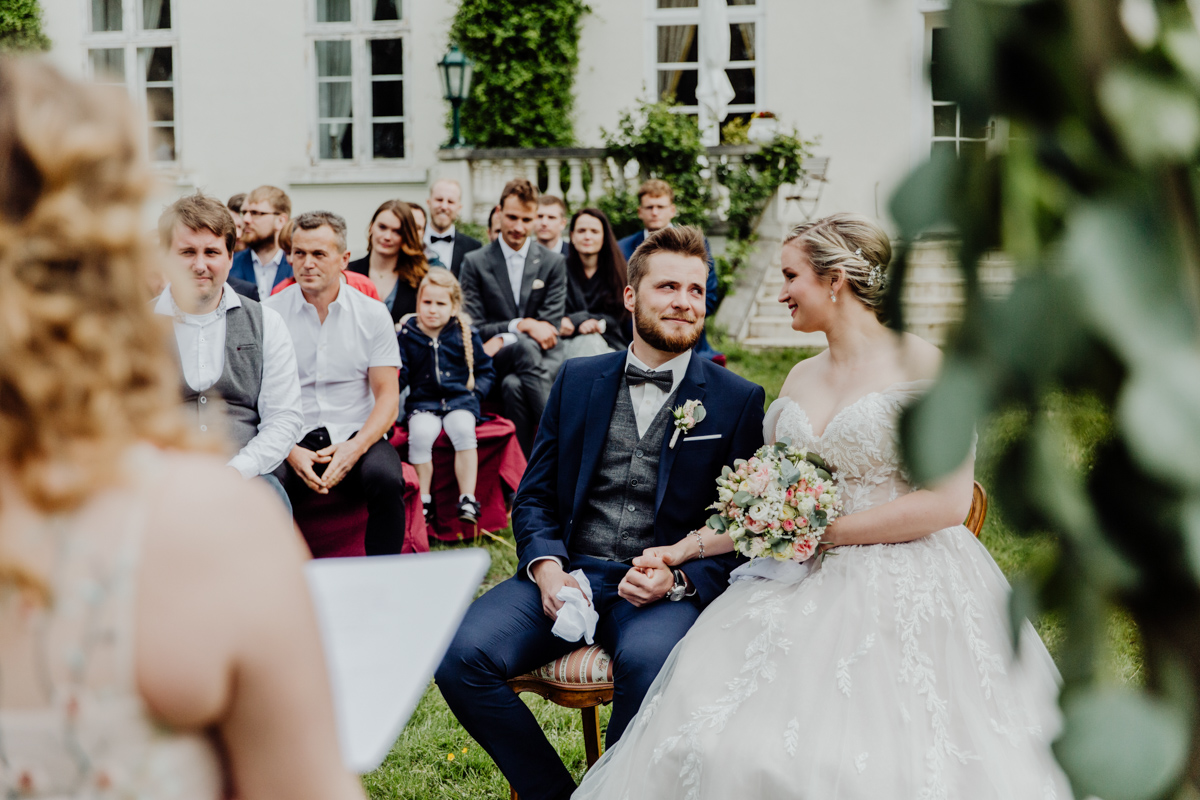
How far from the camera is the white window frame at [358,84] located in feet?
42.5

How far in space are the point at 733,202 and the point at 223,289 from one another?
751 centimetres

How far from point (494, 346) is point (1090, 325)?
6.01m

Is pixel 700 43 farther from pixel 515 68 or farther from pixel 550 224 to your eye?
pixel 550 224

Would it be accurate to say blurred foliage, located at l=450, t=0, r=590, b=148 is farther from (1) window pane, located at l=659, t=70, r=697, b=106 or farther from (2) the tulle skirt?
(2) the tulle skirt

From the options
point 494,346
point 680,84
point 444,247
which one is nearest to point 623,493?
point 494,346

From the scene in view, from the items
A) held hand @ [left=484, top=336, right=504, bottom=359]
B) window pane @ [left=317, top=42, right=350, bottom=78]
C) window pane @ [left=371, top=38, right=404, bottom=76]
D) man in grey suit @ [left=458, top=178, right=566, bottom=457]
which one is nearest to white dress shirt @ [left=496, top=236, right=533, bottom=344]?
man in grey suit @ [left=458, top=178, right=566, bottom=457]

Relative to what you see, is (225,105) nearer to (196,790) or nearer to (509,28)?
(509,28)

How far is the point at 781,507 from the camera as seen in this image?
2.72m

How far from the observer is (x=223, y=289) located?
164 inches

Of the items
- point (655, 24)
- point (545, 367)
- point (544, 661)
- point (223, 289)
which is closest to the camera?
Answer: point (544, 661)

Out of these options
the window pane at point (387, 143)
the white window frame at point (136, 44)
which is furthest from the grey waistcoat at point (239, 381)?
the white window frame at point (136, 44)

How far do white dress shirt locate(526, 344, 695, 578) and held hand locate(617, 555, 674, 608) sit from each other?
0.45 meters

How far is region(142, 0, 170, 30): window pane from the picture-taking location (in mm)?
13383

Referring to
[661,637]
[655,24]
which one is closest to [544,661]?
[661,637]
